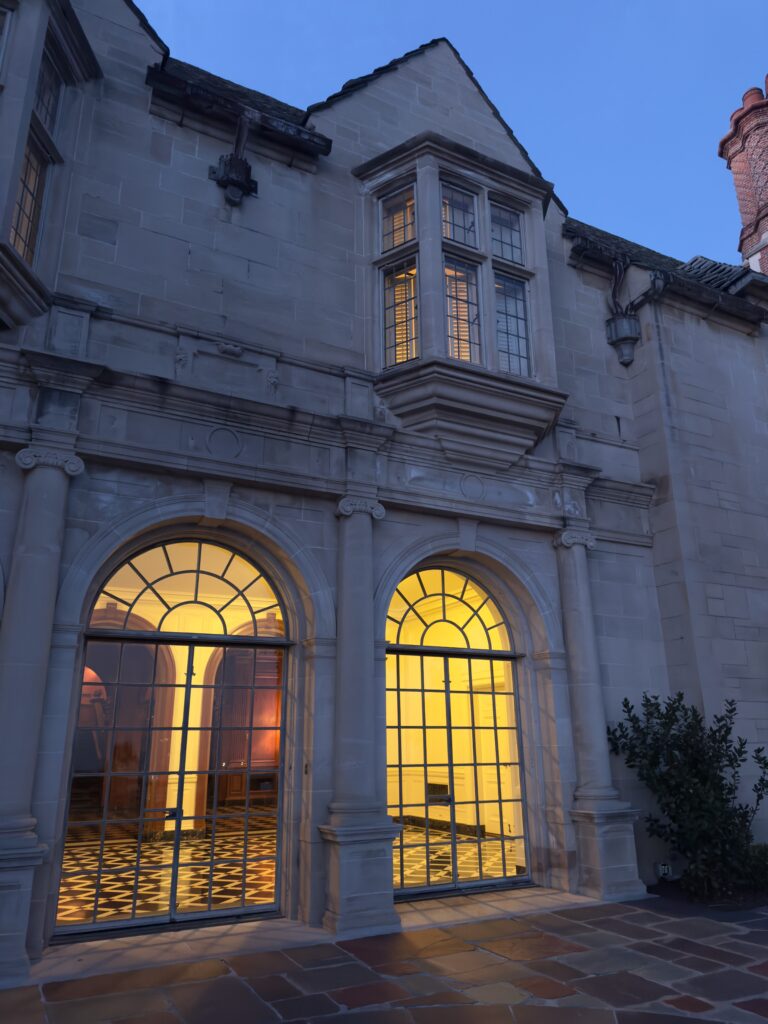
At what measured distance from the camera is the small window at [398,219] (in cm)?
942

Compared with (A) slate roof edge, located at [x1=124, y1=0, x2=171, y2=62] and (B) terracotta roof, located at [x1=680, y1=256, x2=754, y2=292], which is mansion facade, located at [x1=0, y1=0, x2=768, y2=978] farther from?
(B) terracotta roof, located at [x1=680, y1=256, x2=754, y2=292]

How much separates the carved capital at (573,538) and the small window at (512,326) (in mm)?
2173

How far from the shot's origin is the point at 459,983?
5.16 m

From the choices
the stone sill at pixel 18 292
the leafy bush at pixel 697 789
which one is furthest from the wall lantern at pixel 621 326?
the stone sill at pixel 18 292

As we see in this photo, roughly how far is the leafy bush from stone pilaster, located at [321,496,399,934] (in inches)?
132

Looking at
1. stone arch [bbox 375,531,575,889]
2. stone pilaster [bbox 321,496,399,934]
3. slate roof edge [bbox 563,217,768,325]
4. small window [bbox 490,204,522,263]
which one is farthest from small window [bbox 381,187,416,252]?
stone arch [bbox 375,531,575,889]

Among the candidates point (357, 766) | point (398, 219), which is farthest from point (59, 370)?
point (398, 219)

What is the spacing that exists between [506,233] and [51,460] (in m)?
6.86

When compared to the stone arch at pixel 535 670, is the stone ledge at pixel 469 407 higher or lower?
higher

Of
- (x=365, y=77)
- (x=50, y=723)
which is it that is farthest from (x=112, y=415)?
(x=365, y=77)

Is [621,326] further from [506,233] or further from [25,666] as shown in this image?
[25,666]

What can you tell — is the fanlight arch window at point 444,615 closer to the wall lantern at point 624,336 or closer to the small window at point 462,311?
the small window at point 462,311

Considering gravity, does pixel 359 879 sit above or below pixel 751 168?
below

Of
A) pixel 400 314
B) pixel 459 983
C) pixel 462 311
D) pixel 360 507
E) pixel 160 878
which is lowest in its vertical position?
pixel 459 983
